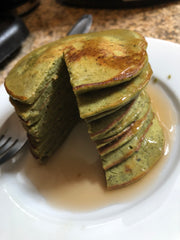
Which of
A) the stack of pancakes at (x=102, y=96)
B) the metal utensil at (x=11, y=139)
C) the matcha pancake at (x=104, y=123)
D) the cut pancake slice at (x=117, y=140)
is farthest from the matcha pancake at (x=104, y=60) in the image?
the metal utensil at (x=11, y=139)

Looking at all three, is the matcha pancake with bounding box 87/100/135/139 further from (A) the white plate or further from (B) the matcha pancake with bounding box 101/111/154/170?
(A) the white plate

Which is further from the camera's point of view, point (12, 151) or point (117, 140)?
point (12, 151)

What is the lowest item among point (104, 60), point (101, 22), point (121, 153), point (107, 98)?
point (121, 153)

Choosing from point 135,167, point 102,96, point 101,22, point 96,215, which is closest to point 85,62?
point 102,96

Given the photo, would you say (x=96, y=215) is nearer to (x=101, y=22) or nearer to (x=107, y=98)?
(x=107, y=98)

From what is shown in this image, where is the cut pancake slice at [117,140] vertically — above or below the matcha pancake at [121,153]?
above

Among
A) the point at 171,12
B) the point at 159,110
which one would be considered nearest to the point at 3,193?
the point at 159,110

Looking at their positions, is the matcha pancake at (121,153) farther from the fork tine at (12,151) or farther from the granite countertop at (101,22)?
the granite countertop at (101,22)

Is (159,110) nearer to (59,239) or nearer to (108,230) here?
(108,230)
